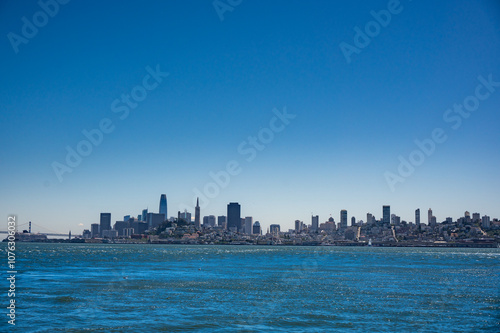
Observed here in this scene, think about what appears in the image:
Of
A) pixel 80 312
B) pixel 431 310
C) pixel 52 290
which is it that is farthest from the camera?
pixel 52 290

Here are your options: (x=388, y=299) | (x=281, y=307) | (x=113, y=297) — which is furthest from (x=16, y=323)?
(x=388, y=299)

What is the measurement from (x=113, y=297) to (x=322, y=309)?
21251mm

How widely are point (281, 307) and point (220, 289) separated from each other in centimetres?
1451

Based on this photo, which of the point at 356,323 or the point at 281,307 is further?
the point at 281,307

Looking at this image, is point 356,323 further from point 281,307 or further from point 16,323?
point 16,323

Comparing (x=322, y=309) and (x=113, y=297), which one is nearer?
(x=322, y=309)

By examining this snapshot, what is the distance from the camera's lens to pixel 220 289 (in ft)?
182

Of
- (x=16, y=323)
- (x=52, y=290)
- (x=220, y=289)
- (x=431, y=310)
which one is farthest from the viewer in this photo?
(x=220, y=289)

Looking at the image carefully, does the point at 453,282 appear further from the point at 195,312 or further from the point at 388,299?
the point at 195,312

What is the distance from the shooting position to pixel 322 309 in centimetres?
4147

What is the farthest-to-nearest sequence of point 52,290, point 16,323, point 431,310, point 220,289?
point 220,289 < point 52,290 < point 431,310 < point 16,323

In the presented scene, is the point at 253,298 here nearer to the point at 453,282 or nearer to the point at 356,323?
the point at 356,323

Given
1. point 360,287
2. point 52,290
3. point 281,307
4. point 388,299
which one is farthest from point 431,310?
point 52,290

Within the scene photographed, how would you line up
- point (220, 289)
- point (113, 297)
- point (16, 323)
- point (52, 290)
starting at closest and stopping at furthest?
point (16, 323)
point (113, 297)
point (52, 290)
point (220, 289)
